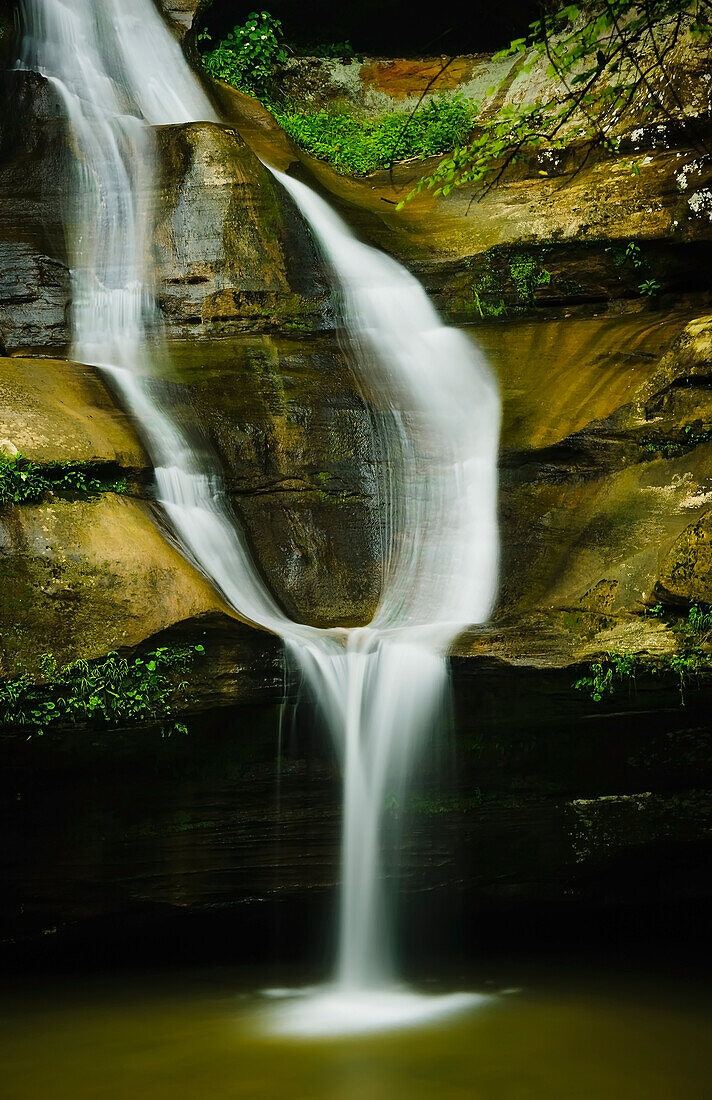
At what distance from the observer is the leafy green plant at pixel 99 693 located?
15.8 ft

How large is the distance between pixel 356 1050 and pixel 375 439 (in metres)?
4.43

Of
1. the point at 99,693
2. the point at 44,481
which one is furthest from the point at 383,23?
the point at 99,693

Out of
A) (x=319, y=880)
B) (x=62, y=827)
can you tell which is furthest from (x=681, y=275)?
(x=62, y=827)

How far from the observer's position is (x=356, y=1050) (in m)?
4.45

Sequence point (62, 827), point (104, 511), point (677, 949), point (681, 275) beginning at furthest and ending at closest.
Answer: point (681, 275), point (677, 949), point (104, 511), point (62, 827)

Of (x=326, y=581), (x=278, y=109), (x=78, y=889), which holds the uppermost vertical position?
(x=278, y=109)

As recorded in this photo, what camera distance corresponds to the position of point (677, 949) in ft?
20.3

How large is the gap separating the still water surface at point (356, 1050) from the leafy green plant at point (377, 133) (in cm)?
982

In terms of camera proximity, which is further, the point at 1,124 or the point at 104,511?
the point at 1,124

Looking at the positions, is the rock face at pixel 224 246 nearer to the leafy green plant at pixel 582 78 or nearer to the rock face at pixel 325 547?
the rock face at pixel 325 547

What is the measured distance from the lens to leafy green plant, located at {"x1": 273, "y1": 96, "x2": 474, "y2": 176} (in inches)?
475

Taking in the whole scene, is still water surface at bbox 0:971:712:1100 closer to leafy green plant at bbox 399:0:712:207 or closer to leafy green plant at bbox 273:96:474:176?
leafy green plant at bbox 399:0:712:207

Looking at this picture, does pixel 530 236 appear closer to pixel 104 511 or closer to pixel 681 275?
pixel 681 275

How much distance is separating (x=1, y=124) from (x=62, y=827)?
7430 mm
